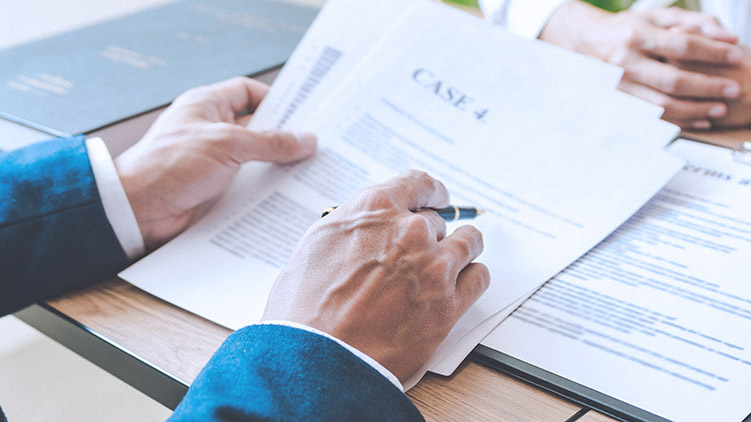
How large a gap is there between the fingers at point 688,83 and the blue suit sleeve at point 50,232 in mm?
664

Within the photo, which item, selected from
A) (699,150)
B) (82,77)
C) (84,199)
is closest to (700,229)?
(699,150)

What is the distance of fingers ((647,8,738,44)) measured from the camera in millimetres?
780

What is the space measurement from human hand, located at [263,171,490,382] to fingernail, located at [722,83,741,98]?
0.45 metres

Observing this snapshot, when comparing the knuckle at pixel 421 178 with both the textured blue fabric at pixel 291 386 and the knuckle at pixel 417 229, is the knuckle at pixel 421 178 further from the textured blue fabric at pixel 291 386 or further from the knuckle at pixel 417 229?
the textured blue fabric at pixel 291 386

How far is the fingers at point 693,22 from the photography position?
2.56 ft

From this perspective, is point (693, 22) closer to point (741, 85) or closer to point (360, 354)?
point (741, 85)

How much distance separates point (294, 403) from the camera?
0.37 m

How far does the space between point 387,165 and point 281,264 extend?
0.16 metres

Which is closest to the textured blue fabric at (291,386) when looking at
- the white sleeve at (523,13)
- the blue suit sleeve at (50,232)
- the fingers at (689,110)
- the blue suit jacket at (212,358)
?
the blue suit jacket at (212,358)

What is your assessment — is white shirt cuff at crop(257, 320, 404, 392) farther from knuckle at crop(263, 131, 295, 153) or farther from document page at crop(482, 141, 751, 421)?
knuckle at crop(263, 131, 295, 153)

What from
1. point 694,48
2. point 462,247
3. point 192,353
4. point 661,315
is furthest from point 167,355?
point 694,48

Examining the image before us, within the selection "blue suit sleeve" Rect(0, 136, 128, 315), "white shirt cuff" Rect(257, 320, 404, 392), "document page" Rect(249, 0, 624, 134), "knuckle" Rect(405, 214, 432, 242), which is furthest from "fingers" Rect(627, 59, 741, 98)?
"blue suit sleeve" Rect(0, 136, 128, 315)

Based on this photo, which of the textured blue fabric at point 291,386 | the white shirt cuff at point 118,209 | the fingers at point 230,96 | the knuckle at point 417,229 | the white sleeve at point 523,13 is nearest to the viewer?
the textured blue fabric at point 291,386

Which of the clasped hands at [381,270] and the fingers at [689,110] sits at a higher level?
the fingers at [689,110]
